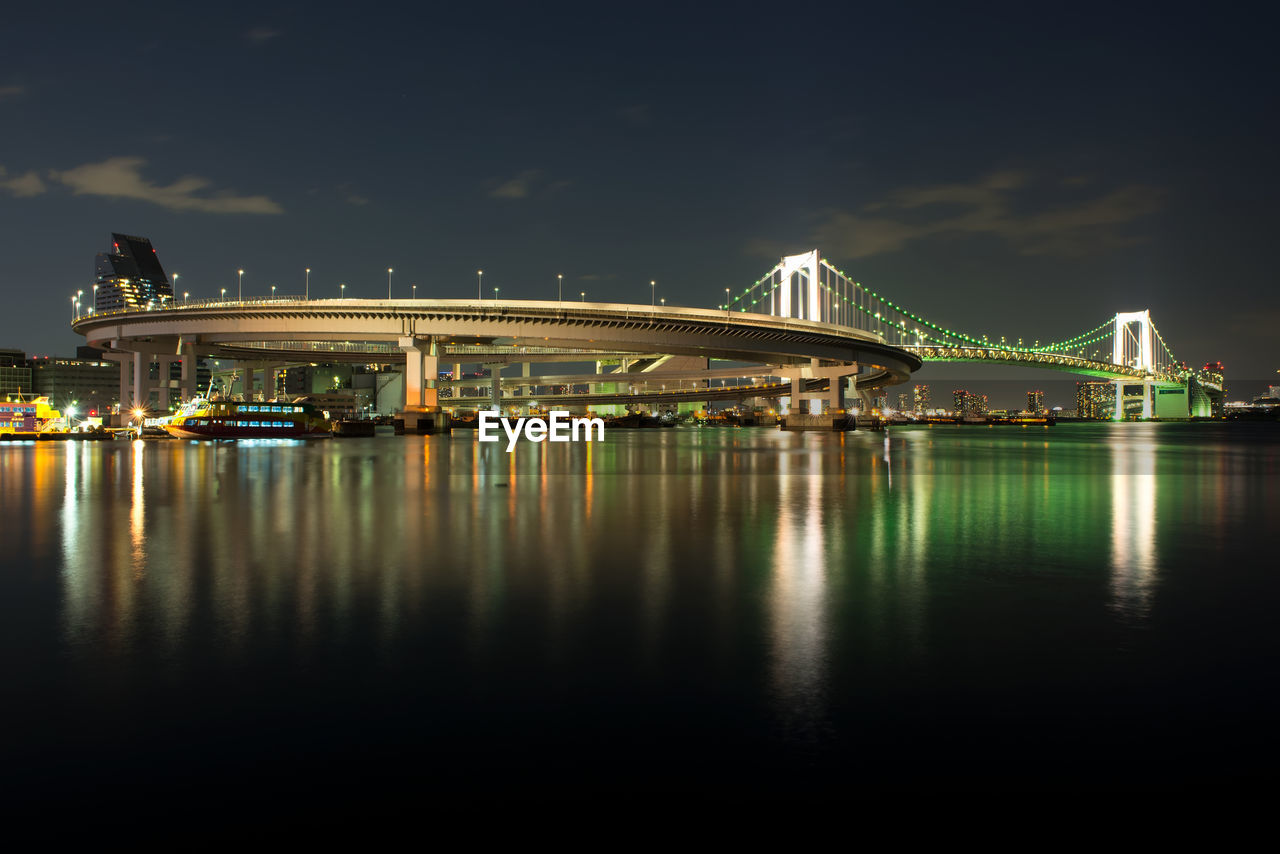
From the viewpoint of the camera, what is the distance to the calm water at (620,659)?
4.50 metres

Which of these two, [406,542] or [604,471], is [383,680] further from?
[604,471]

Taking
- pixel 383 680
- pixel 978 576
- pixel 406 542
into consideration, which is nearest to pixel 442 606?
pixel 383 680

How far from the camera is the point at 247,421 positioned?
76.2 m

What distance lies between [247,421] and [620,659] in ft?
258

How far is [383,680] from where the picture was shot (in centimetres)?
598

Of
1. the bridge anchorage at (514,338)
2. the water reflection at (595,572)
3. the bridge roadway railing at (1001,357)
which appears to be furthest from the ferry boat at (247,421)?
the bridge roadway railing at (1001,357)

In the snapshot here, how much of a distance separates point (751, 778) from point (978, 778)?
1.21 m

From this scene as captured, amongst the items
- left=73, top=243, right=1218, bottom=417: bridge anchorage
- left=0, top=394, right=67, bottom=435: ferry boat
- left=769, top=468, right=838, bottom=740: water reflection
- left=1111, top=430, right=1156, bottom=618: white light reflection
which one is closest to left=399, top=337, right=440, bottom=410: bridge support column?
left=73, top=243, right=1218, bottom=417: bridge anchorage

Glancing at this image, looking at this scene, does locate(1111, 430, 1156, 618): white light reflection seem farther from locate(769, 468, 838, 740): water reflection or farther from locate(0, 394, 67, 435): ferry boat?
locate(0, 394, 67, 435): ferry boat

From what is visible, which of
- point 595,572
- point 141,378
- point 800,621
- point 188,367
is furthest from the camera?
point 141,378

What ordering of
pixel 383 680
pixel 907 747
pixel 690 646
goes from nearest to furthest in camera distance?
1. pixel 907 747
2. pixel 383 680
3. pixel 690 646

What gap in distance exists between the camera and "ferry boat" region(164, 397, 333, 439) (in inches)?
2884

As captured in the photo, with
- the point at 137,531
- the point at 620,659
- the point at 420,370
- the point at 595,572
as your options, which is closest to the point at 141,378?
the point at 420,370

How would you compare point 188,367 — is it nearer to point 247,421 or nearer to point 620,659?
point 247,421
